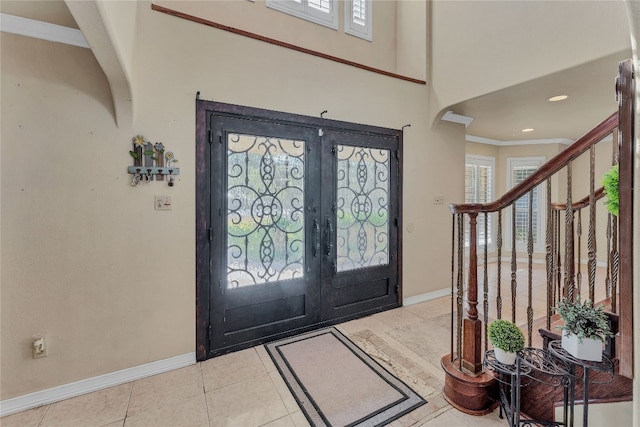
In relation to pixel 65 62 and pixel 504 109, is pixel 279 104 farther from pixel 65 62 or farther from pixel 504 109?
pixel 504 109

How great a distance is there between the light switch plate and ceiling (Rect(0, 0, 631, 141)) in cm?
127

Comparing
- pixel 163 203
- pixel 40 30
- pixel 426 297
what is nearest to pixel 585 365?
pixel 426 297

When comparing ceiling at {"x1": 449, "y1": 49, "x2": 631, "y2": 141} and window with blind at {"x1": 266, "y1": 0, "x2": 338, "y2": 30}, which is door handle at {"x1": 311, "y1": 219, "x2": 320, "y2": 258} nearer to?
ceiling at {"x1": 449, "y1": 49, "x2": 631, "y2": 141}

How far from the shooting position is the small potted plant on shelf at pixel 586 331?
126 centimetres

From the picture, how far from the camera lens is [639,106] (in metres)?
0.75

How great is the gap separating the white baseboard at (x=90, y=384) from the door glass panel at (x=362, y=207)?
169 centimetres

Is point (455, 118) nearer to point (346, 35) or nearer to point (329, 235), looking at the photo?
point (346, 35)

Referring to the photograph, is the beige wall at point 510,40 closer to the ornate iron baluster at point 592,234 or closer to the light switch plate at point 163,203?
the ornate iron baluster at point 592,234

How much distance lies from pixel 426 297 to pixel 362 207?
1.58m

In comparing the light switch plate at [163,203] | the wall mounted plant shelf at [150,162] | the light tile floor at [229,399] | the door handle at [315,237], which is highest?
the wall mounted plant shelf at [150,162]

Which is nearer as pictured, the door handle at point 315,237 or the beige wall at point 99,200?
the beige wall at point 99,200

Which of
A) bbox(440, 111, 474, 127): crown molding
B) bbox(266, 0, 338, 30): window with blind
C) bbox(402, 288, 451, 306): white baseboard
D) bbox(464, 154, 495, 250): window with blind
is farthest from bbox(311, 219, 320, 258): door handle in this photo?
bbox(464, 154, 495, 250): window with blind

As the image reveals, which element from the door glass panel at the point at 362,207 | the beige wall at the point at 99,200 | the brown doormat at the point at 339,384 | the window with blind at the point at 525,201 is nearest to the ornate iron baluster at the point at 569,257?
the brown doormat at the point at 339,384

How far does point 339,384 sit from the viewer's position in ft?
6.70
